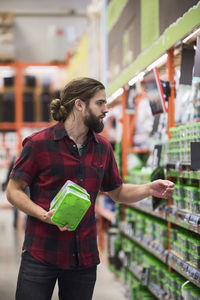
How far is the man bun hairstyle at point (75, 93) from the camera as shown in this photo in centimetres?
250

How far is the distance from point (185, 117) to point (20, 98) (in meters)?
Answer: 9.55

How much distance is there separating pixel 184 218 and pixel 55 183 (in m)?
1.06

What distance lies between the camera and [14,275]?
598 centimetres

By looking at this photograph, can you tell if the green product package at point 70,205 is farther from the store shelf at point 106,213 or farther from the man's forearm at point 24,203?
A: the store shelf at point 106,213

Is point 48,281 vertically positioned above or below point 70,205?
below

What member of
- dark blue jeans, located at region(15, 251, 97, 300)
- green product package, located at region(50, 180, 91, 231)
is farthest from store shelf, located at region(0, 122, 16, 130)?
green product package, located at region(50, 180, 91, 231)

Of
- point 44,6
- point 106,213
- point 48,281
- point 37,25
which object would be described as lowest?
point 106,213

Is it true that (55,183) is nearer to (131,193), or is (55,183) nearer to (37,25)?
→ (131,193)

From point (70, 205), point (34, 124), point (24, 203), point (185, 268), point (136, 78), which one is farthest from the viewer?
point (34, 124)

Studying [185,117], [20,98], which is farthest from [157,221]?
[20,98]

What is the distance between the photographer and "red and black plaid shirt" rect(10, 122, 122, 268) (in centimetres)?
242

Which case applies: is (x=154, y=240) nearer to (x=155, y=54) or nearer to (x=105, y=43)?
(x=155, y=54)

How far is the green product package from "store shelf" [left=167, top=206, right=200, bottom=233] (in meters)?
0.88

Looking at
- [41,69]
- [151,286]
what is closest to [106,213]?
[151,286]
